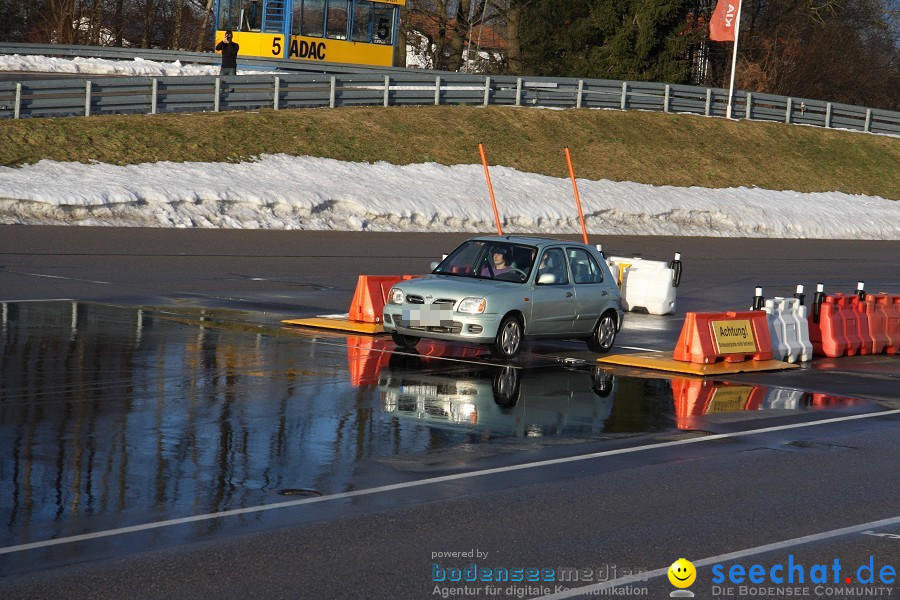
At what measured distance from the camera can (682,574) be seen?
672cm

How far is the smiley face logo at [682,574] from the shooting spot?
6.64 m

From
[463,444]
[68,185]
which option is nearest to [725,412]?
[463,444]

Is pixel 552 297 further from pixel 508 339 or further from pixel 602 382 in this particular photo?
pixel 602 382

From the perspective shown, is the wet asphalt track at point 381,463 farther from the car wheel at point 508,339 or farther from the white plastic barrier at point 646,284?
the white plastic barrier at point 646,284

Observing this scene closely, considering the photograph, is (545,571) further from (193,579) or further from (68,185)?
(68,185)

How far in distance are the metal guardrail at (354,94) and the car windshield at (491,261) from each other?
22015mm

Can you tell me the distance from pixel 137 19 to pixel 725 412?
6628cm

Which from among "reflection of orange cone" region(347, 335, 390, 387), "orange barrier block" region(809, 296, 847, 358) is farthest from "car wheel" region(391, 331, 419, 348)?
"orange barrier block" region(809, 296, 847, 358)

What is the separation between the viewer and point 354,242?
3005 cm

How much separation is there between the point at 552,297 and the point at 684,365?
1.84 metres

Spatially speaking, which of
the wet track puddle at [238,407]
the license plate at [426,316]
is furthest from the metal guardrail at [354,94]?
the license plate at [426,316]

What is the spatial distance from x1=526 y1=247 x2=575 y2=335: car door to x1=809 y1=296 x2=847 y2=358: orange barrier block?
400 cm

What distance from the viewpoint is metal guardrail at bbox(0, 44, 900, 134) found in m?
35.8

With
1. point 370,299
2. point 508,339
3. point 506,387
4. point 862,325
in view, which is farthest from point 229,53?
point 506,387
